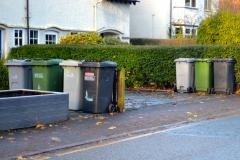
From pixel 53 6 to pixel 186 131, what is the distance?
18.7 meters

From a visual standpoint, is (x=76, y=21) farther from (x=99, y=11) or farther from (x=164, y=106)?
(x=164, y=106)

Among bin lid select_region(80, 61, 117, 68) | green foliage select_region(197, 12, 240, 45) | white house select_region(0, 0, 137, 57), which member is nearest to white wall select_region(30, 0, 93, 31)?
white house select_region(0, 0, 137, 57)

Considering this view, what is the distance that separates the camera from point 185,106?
50.5 feet

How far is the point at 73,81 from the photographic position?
44.7 ft

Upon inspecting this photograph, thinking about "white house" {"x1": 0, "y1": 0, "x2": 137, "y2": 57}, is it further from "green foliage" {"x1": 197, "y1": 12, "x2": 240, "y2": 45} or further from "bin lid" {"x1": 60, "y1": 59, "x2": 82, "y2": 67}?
"bin lid" {"x1": 60, "y1": 59, "x2": 82, "y2": 67}

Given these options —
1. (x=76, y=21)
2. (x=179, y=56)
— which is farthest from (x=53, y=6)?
(x=179, y=56)

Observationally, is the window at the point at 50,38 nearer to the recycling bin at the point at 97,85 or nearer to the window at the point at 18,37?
the window at the point at 18,37

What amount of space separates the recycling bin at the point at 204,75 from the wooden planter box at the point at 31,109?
805cm

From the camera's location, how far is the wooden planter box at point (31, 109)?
35.3 ft

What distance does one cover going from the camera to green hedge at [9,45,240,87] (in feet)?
66.3

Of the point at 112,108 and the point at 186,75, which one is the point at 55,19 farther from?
the point at 112,108

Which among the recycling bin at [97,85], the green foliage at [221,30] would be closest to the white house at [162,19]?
the green foliage at [221,30]

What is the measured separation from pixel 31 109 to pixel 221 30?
1354cm

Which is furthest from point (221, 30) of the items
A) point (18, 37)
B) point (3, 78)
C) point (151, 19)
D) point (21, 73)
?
point (151, 19)
